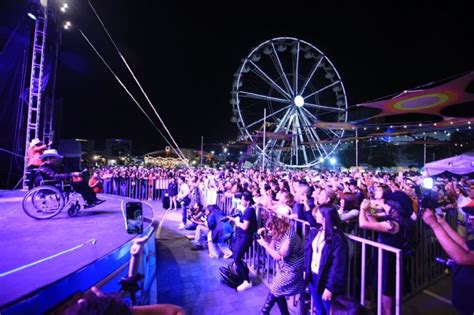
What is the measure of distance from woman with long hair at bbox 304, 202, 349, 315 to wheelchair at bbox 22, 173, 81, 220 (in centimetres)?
515

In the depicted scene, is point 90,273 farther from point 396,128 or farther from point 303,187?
point 396,128

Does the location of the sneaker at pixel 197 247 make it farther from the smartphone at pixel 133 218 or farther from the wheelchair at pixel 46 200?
the smartphone at pixel 133 218

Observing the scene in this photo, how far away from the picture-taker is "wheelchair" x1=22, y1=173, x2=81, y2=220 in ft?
16.5

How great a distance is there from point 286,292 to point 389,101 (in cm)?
912

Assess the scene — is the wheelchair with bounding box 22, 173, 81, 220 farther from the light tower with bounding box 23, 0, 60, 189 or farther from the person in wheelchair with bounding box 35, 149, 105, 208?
the light tower with bounding box 23, 0, 60, 189

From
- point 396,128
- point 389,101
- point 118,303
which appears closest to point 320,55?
point 396,128

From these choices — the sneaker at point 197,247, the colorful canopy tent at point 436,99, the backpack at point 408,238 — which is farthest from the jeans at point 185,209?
the colorful canopy tent at point 436,99

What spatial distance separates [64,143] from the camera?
693 inches

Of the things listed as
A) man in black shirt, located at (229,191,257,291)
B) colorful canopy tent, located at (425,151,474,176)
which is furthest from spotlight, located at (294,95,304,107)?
man in black shirt, located at (229,191,257,291)

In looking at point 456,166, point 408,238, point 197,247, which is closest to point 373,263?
point 408,238

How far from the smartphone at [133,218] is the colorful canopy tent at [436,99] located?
8.34m

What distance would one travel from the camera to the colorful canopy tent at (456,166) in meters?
11.9

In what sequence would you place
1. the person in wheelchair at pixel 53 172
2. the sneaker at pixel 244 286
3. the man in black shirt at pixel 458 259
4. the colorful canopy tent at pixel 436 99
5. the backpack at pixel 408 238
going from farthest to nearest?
1. the colorful canopy tent at pixel 436 99
2. the person in wheelchair at pixel 53 172
3. the sneaker at pixel 244 286
4. the backpack at pixel 408 238
5. the man in black shirt at pixel 458 259

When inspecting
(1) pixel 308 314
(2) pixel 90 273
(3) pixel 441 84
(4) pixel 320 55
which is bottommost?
(1) pixel 308 314
